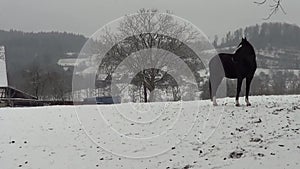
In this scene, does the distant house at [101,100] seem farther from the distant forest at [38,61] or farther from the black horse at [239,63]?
the distant forest at [38,61]

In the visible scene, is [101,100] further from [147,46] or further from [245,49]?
[245,49]

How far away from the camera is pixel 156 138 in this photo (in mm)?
11211

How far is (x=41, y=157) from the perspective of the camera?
10.4 m

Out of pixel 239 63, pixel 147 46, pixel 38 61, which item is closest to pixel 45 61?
pixel 38 61

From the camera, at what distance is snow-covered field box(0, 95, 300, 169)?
28.7ft

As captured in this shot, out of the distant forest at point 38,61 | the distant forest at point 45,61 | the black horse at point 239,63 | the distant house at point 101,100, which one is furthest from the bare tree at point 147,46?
the distant forest at point 38,61

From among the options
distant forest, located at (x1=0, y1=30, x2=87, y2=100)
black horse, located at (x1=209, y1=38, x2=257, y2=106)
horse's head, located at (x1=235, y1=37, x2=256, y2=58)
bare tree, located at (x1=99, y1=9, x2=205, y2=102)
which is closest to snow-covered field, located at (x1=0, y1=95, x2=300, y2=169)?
black horse, located at (x1=209, y1=38, x2=257, y2=106)

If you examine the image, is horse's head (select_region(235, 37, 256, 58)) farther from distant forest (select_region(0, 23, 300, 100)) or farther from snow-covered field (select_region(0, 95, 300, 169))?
distant forest (select_region(0, 23, 300, 100))

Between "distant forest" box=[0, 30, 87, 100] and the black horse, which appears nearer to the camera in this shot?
the black horse

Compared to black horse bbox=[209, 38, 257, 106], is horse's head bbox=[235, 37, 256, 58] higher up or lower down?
higher up

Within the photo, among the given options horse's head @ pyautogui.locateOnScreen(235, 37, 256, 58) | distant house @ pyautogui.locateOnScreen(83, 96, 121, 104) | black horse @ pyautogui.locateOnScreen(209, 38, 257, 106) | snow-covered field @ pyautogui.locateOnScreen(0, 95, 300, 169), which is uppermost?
horse's head @ pyautogui.locateOnScreen(235, 37, 256, 58)

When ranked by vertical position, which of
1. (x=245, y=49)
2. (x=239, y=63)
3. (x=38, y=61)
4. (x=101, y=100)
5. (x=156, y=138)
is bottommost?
(x=101, y=100)

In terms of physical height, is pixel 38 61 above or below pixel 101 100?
above

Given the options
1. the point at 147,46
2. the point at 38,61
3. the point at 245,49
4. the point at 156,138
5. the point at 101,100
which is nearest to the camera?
the point at 156,138
